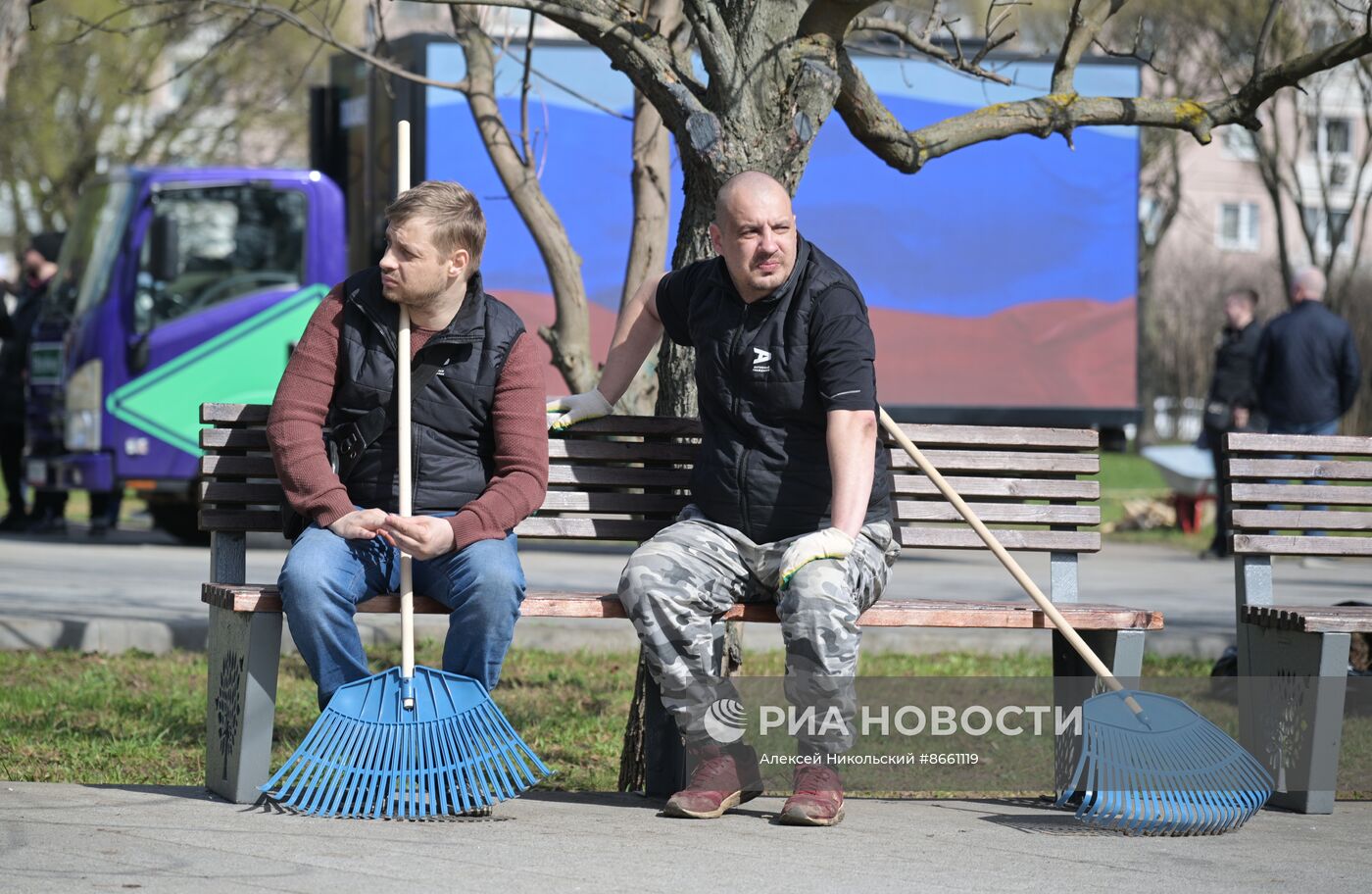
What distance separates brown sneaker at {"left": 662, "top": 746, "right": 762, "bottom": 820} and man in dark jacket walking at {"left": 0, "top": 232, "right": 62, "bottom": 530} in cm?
940

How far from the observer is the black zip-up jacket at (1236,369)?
12.5 m

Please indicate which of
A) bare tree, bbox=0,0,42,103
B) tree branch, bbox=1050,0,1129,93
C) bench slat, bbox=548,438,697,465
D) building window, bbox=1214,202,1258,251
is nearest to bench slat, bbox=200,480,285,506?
bench slat, bbox=548,438,697,465

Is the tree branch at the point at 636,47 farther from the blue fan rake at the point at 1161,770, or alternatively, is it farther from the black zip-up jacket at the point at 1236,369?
the black zip-up jacket at the point at 1236,369

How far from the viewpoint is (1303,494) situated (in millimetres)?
5027

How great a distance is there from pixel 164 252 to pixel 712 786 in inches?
335

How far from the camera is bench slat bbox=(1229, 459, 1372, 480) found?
197 inches

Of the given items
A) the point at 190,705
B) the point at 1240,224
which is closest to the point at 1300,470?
the point at 190,705

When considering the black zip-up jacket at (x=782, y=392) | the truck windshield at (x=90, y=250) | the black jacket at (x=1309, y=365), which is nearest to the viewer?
the black zip-up jacket at (x=782, y=392)

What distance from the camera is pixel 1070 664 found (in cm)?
473

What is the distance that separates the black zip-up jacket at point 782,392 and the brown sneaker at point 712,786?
1.72 feet

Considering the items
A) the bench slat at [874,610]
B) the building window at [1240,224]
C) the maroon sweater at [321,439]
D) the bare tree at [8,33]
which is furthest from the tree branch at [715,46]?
the building window at [1240,224]

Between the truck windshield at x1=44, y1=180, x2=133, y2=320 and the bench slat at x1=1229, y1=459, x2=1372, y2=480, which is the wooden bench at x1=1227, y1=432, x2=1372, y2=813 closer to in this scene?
the bench slat at x1=1229, y1=459, x2=1372, y2=480

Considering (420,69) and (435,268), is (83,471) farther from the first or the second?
(435,268)

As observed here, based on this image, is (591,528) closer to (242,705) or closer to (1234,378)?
(242,705)
